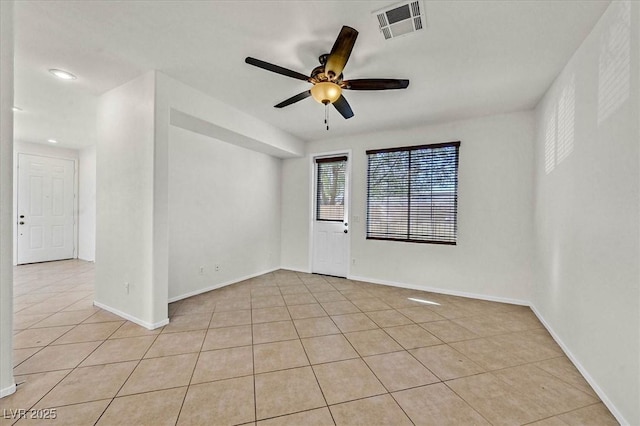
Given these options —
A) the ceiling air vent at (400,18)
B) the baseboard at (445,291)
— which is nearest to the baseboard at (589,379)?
the baseboard at (445,291)

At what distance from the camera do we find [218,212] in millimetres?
4203

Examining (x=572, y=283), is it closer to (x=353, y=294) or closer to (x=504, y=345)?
(x=504, y=345)

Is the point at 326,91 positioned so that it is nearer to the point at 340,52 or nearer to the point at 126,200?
the point at 340,52

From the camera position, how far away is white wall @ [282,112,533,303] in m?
3.61

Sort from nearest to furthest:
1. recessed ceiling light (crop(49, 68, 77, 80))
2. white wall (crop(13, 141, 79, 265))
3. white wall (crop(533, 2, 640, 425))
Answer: white wall (crop(533, 2, 640, 425)), recessed ceiling light (crop(49, 68, 77, 80)), white wall (crop(13, 141, 79, 265))

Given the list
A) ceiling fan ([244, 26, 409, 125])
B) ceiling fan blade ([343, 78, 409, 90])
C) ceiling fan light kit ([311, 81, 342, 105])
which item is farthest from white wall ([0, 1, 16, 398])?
ceiling fan blade ([343, 78, 409, 90])

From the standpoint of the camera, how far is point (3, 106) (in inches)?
68.2

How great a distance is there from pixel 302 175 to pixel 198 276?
2623 millimetres

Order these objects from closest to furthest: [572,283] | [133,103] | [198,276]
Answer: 1. [572,283]
2. [133,103]
3. [198,276]

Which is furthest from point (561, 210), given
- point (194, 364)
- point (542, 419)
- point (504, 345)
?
point (194, 364)

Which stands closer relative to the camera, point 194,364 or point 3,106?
point 3,106

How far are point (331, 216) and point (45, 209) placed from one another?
20.4 ft

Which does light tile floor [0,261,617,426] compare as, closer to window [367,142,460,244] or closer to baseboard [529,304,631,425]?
baseboard [529,304,631,425]

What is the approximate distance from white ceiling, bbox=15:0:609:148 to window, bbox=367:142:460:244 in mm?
880
